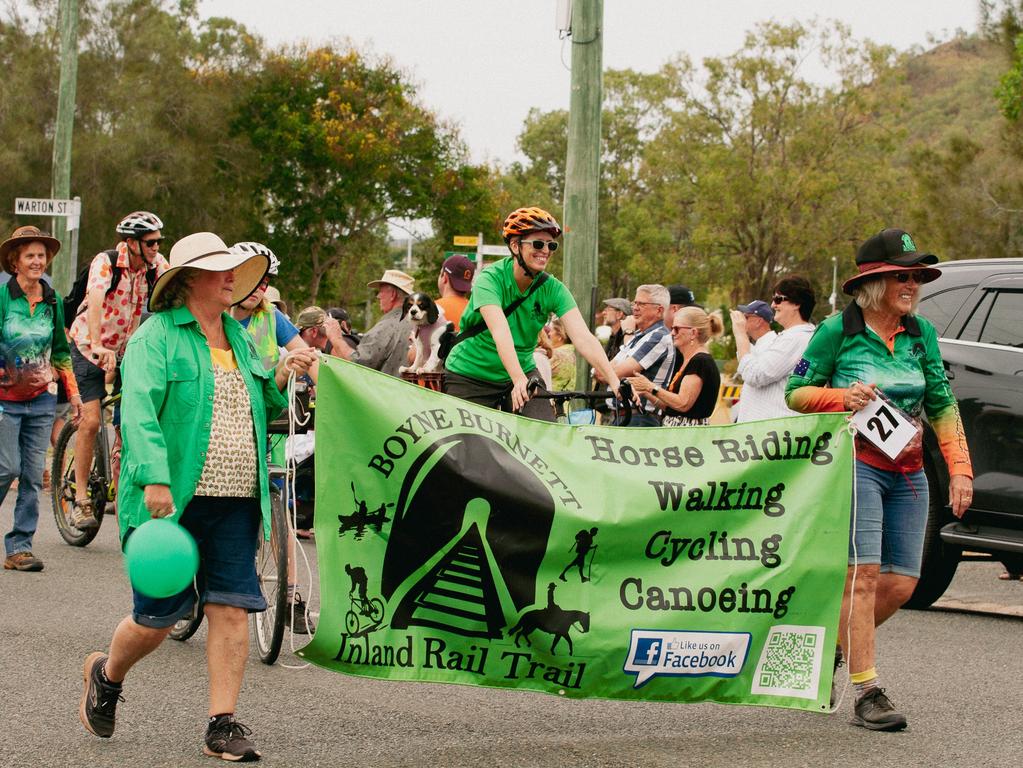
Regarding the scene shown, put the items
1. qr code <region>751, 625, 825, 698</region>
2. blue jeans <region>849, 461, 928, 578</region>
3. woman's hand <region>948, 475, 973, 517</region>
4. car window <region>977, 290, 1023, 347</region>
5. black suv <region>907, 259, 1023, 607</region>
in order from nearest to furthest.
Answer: qr code <region>751, 625, 825, 698</region> < blue jeans <region>849, 461, 928, 578</region> < woman's hand <region>948, 475, 973, 517</region> < black suv <region>907, 259, 1023, 607</region> < car window <region>977, 290, 1023, 347</region>

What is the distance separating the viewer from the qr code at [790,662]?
5.38 meters

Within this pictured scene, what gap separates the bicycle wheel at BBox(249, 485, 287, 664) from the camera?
655cm

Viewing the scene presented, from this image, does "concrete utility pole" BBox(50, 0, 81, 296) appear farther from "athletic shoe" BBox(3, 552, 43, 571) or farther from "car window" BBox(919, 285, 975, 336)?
"car window" BBox(919, 285, 975, 336)

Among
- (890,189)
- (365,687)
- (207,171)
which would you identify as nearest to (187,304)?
(365,687)

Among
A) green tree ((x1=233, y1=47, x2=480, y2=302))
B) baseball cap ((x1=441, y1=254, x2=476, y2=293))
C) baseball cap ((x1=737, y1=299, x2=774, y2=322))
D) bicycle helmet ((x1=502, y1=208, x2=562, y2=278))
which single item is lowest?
baseball cap ((x1=737, y1=299, x2=774, y2=322))

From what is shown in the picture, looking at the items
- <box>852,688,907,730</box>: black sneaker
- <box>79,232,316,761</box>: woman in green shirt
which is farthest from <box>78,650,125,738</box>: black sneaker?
<box>852,688,907,730</box>: black sneaker

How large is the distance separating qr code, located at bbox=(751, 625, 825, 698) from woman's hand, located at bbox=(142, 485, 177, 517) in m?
2.27

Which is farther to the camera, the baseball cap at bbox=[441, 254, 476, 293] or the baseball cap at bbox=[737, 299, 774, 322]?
the baseball cap at bbox=[441, 254, 476, 293]

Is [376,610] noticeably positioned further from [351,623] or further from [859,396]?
[859,396]

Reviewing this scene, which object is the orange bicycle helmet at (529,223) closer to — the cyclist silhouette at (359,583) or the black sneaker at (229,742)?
the cyclist silhouette at (359,583)

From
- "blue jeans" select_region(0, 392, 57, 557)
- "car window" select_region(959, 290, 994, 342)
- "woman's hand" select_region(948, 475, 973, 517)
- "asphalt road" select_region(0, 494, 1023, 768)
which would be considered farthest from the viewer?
"blue jeans" select_region(0, 392, 57, 557)

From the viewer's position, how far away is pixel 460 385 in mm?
7578

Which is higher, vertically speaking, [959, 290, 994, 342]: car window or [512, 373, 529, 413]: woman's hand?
[959, 290, 994, 342]: car window

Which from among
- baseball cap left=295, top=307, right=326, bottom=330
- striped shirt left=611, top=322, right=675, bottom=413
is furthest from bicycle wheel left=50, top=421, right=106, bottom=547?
striped shirt left=611, top=322, right=675, bottom=413
